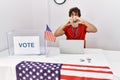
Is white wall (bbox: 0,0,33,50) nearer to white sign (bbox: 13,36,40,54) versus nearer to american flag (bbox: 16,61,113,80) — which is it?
white sign (bbox: 13,36,40,54)

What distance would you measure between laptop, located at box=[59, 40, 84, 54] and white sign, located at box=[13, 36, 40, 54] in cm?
22

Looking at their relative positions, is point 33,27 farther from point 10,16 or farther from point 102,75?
point 102,75

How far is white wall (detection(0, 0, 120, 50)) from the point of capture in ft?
6.77

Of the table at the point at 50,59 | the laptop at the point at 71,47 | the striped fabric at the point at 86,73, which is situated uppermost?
the laptop at the point at 71,47

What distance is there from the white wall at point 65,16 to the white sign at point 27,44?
0.43 m

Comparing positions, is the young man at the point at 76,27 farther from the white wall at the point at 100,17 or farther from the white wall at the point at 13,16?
the white wall at the point at 13,16

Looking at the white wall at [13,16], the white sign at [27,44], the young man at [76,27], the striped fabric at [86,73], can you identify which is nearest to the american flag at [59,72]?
the striped fabric at [86,73]

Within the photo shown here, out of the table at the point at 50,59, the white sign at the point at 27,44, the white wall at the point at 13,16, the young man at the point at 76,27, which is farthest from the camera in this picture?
the white wall at the point at 13,16

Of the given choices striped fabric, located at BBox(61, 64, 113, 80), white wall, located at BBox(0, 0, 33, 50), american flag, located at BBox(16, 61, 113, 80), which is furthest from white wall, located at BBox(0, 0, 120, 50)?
striped fabric, located at BBox(61, 64, 113, 80)

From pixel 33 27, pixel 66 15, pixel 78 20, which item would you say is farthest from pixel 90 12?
pixel 33 27

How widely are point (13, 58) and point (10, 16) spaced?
67cm

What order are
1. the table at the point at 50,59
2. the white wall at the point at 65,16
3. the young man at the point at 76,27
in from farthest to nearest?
the white wall at the point at 65,16
the young man at the point at 76,27
the table at the point at 50,59

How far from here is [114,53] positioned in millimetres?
1748

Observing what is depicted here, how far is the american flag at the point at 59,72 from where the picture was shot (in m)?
1.20
